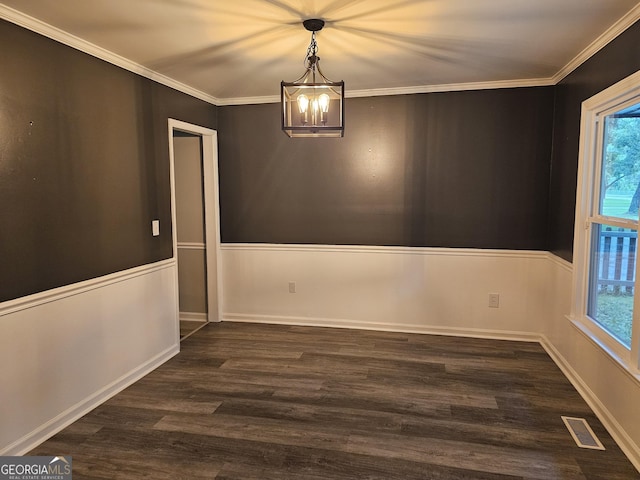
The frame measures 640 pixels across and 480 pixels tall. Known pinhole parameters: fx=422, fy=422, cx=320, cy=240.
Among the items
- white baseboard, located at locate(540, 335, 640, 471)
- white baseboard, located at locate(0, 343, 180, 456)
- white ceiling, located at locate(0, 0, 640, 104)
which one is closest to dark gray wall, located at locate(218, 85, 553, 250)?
white ceiling, located at locate(0, 0, 640, 104)

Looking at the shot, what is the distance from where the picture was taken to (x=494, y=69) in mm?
3494

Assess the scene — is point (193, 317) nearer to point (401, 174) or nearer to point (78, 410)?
point (78, 410)

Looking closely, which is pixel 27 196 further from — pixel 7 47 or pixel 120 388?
pixel 120 388

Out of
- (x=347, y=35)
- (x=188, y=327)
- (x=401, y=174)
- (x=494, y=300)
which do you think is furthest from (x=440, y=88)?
(x=188, y=327)

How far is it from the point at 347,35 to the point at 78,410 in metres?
3.01

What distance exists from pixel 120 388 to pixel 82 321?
25.9 inches

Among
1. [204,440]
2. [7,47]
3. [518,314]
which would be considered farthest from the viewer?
[518,314]

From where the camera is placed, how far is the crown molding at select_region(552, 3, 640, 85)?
7.71 ft

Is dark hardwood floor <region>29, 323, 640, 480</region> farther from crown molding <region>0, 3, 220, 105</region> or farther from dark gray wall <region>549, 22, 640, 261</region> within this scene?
crown molding <region>0, 3, 220, 105</region>

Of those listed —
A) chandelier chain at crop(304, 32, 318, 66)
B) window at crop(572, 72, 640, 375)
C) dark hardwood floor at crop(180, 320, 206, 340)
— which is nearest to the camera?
window at crop(572, 72, 640, 375)

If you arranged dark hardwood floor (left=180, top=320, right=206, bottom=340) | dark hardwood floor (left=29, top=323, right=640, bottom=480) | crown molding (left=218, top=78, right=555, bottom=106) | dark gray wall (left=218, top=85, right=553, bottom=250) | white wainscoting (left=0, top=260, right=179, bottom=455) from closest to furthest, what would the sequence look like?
dark hardwood floor (left=29, top=323, right=640, bottom=480)
white wainscoting (left=0, top=260, right=179, bottom=455)
crown molding (left=218, top=78, right=555, bottom=106)
dark gray wall (left=218, top=85, right=553, bottom=250)
dark hardwood floor (left=180, top=320, right=206, bottom=340)

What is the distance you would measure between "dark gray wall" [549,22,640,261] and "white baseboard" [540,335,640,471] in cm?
87

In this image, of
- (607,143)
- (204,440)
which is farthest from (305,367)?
(607,143)

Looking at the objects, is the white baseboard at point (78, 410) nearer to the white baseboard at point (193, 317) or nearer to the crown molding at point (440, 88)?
the white baseboard at point (193, 317)
